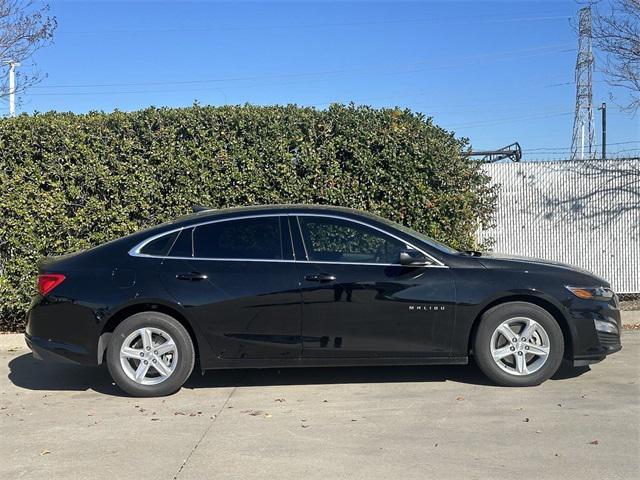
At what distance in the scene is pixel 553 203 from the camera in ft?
32.8

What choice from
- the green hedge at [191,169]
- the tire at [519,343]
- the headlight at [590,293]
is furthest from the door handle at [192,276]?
the headlight at [590,293]

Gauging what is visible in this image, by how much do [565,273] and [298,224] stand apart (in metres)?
2.42

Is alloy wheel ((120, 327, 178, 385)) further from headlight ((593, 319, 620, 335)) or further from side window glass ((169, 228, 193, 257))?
headlight ((593, 319, 620, 335))

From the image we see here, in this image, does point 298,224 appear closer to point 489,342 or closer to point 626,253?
point 489,342

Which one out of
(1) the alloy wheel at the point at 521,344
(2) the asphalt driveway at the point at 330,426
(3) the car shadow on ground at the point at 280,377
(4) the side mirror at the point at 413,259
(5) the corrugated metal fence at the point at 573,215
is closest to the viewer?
(2) the asphalt driveway at the point at 330,426

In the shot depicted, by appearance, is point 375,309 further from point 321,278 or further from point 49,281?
point 49,281

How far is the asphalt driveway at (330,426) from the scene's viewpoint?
165 inches

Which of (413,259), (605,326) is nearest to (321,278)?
(413,259)

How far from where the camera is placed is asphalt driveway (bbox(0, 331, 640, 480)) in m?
4.20

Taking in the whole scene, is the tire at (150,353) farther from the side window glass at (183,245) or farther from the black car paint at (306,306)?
the side window glass at (183,245)

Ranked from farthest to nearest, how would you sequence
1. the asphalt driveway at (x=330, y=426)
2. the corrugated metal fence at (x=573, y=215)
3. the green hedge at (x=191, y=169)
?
1. the corrugated metal fence at (x=573, y=215)
2. the green hedge at (x=191, y=169)
3. the asphalt driveway at (x=330, y=426)

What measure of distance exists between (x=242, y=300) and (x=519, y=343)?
245 cm

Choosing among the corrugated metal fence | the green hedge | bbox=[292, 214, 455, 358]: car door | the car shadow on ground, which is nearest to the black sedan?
bbox=[292, 214, 455, 358]: car door

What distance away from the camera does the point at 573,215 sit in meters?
10.0
